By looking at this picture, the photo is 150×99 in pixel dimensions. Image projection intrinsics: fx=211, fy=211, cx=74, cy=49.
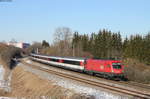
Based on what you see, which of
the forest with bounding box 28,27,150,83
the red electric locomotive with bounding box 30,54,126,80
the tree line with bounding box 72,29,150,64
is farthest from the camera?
the tree line with bounding box 72,29,150,64

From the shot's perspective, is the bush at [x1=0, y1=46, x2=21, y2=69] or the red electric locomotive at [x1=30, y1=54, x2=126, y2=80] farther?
the bush at [x1=0, y1=46, x2=21, y2=69]

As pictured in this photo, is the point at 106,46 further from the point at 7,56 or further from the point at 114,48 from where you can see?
the point at 7,56

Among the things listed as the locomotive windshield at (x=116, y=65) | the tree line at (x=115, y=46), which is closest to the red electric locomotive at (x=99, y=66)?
the locomotive windshield at (x=116, y=65)

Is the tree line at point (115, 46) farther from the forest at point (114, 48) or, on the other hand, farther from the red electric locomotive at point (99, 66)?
the red electric locomotive at point (99, 66)

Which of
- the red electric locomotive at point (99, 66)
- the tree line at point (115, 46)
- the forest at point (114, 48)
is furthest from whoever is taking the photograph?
the tree line at point (115, 46)

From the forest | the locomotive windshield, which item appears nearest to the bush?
the forest

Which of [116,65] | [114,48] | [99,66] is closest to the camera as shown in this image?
[116,65]

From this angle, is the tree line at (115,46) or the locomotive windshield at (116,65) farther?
the tree line at (115,46)

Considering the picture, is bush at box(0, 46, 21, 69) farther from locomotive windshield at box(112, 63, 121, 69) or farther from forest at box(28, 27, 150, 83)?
locomotive windshield at box(112, 63, 121, 69)

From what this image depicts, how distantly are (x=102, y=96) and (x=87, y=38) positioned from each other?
84.0 m

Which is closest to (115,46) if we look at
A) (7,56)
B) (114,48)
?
(114,48)

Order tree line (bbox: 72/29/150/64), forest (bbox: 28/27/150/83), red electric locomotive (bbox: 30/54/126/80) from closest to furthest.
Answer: red electric locomotive (bbox: 30/54/126/80), forest (bbox: 28/27/150/83), tree line (bbox: 72/29/150/64)

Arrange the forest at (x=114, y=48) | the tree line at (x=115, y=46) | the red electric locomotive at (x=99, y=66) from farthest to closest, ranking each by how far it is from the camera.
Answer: the tree line at (x=115, y=46) → the forest at (x=114, y=48) → the red electric locomotive at (x=99, y=66)

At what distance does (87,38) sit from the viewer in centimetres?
10088
